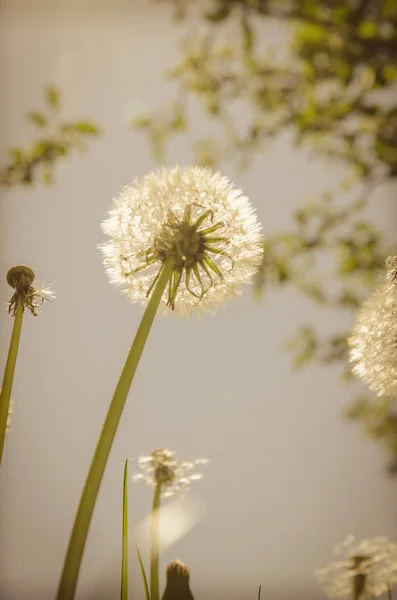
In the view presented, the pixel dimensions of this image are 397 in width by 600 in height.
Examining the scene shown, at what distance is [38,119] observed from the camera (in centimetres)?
94

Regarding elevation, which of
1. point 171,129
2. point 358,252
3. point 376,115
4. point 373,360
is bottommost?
point 373,360

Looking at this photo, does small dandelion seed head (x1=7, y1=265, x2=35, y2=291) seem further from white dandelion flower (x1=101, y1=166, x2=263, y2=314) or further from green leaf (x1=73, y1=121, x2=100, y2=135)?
green leaf (x1=73, y1=121, x2=100, y2=135)

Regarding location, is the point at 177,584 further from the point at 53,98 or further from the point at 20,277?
the point at 53,98

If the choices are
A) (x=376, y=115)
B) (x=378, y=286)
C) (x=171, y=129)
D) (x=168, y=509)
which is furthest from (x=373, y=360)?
(x=171, y=129)

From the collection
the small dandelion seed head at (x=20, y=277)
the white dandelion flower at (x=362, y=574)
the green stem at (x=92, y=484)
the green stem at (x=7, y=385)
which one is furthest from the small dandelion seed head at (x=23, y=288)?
the white dandelion flower at (x=362, y=574)

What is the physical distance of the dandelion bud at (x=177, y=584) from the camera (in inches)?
19.1

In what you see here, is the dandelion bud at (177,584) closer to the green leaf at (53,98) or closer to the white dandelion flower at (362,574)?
the white dandelion flower at (362,574)

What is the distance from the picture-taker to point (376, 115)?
1221 millimetres

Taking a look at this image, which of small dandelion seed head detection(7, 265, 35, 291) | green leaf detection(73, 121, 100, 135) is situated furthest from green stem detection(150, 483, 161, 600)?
green leaf detection(73, 121, 100, 135)

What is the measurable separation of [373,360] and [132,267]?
16.3 inches

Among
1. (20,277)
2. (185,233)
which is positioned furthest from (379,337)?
(20,277)

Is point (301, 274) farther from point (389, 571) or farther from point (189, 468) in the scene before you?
point (389, 571)

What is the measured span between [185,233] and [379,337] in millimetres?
354

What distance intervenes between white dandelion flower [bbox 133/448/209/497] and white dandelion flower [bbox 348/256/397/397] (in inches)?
17.3
